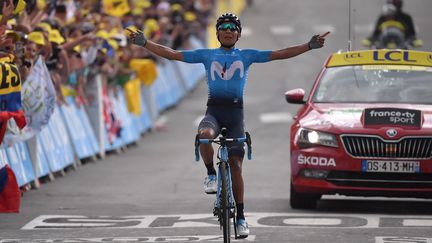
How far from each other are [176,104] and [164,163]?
14340 mm

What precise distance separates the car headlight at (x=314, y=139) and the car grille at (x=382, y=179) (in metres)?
0.32

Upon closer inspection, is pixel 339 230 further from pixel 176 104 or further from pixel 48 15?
pixel 176 104

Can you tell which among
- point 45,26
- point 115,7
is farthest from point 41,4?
point 115,7

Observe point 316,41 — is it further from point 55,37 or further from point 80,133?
point 80,133

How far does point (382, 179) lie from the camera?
15.2 meters

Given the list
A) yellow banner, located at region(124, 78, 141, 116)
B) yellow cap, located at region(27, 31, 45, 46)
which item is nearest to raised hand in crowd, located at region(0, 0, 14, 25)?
yellow cap, located at region(27, 31, 45, 46)

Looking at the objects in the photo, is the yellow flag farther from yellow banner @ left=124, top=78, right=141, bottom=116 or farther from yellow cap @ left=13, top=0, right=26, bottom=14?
yellow cap @ left=13, top=0, right=26, bottom=14

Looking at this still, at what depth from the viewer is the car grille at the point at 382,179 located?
1513 centimetres

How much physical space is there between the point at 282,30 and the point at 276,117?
68.9 ft

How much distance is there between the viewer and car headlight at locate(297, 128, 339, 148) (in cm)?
1533

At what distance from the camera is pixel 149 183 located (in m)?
19.8

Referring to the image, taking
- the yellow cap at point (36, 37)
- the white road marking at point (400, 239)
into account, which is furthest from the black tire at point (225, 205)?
the yellow cap at point (36, 37)

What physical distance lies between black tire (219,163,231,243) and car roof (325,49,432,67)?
4.73 metres

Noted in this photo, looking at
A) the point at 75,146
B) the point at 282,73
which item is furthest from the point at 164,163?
the point at 282,73
